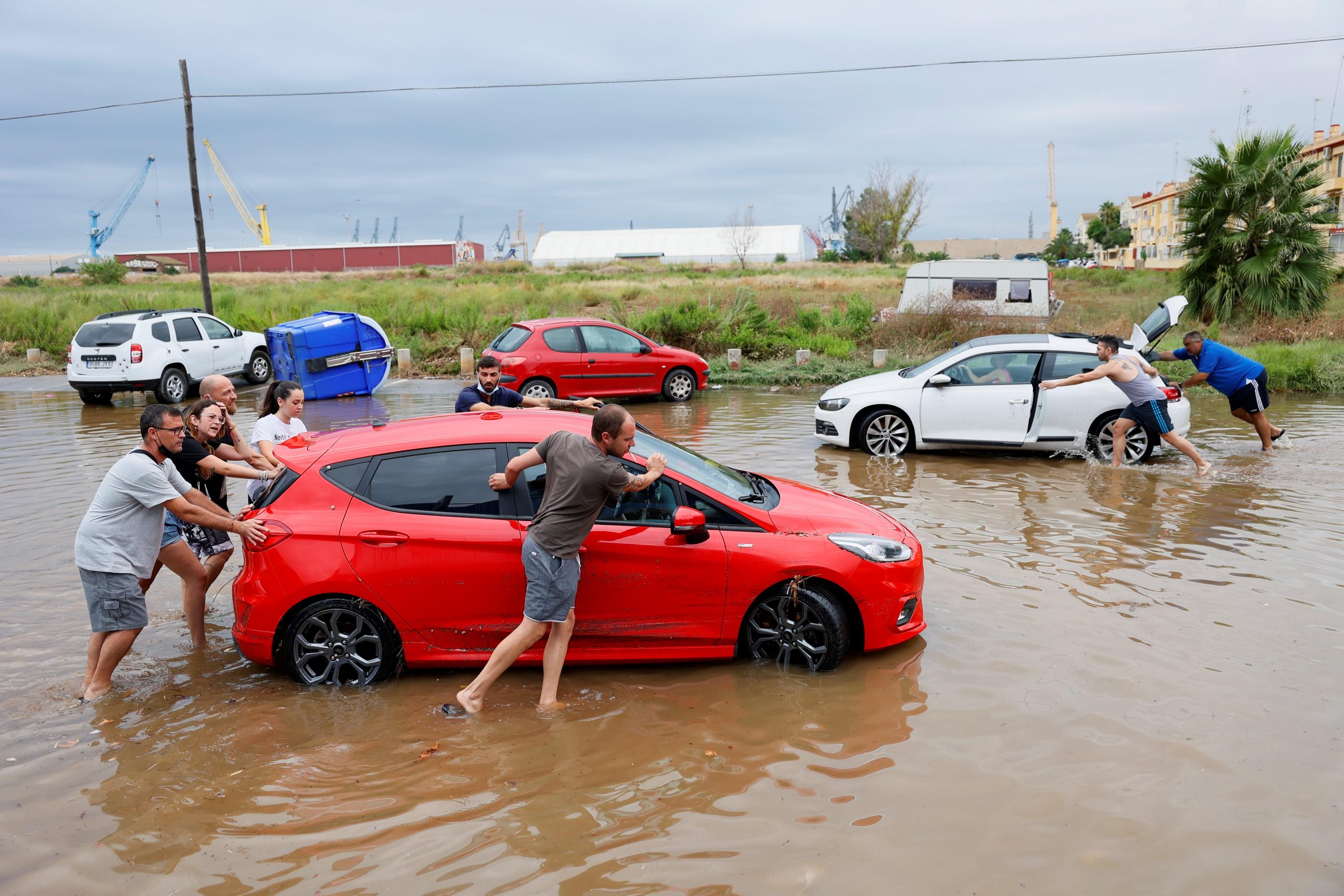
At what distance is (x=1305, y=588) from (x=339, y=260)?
9274 centimetres

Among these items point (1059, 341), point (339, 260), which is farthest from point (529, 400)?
point (339, 260)

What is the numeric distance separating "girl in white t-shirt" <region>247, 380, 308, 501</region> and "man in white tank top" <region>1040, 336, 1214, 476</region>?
26.5 ft

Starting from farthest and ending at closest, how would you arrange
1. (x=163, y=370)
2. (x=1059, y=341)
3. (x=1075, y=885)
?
(x=163, y=370)
(x=1059, y=341)
(x=1075, y=885)

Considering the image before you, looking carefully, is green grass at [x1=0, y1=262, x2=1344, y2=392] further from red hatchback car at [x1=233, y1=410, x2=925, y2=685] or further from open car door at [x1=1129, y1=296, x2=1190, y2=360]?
red hatchback car at [x1=233, y1=410, x2=925, y2=685]

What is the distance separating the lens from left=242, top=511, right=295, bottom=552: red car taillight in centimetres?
520

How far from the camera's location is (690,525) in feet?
16.8

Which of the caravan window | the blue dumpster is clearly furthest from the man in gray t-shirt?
the caravan window

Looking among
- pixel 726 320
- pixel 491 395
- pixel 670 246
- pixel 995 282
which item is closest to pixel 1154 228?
pixel 670 246

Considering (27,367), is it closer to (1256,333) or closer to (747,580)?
(747,580)

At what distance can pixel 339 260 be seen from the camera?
89.8m

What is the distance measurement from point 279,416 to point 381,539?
2114 millimetres

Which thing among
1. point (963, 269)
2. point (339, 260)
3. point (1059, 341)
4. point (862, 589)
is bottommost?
point (862, 589)

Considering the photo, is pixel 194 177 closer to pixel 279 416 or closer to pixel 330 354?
pixel 330 354

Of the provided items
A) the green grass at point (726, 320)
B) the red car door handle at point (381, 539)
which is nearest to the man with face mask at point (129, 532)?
the red car door handle at point (381, 539)
